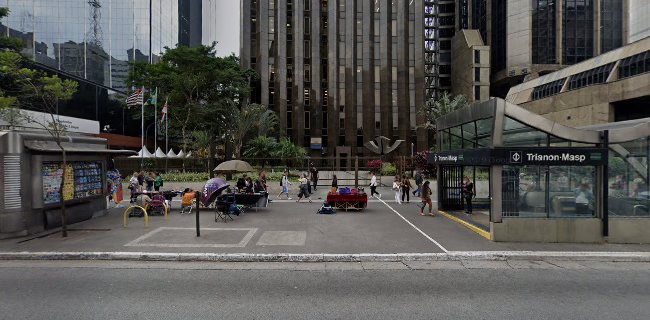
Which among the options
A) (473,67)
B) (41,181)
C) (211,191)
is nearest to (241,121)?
(211,191)

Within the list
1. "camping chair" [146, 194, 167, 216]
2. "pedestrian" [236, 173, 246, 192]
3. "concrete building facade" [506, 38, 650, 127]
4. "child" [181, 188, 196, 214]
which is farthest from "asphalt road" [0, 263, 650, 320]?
"concrete building facade" [506, 38, 650, 127]

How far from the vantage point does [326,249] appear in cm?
896

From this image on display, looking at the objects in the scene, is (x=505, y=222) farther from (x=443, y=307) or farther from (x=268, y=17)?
(x=268, y=17)

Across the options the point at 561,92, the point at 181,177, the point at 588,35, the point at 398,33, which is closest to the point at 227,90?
the point at 181,177

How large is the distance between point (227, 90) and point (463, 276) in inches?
1460

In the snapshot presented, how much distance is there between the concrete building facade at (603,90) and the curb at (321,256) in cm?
3613

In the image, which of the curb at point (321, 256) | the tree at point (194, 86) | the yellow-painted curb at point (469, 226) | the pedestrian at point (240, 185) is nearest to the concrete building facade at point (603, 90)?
the yellow-painted curb at point (469, 226)

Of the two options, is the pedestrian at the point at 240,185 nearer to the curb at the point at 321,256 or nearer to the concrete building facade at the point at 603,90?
the curb at the point at 321,256

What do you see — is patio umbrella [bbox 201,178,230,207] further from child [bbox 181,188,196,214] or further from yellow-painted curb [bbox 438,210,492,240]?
yellow-painted curb [bbox 438,210,492,240]

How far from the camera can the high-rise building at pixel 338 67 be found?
53000 millimetres

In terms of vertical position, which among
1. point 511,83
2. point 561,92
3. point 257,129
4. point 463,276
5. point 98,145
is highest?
point 511,83

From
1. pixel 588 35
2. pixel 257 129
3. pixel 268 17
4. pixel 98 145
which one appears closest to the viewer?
pixel 98 145

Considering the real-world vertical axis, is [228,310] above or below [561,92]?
below

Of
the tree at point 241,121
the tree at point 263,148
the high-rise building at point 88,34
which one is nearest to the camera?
the tree at point 263,148
